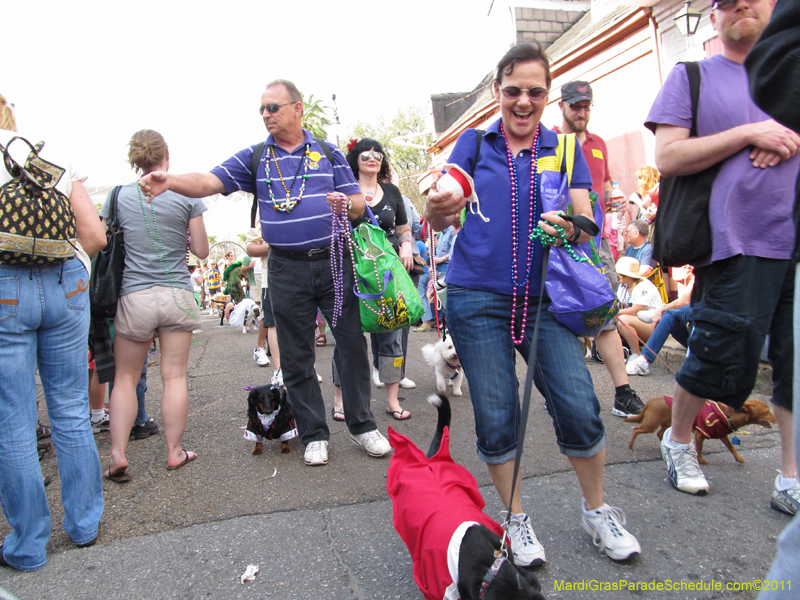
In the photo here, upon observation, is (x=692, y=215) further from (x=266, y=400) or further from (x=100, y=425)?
(x=100, y=425)

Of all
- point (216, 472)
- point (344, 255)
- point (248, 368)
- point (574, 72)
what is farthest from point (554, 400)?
point (574, 72)

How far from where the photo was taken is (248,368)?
6.90m

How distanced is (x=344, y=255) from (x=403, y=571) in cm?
188

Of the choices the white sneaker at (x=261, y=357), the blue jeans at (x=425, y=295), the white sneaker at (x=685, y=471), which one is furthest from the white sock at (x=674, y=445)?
the blue jeans at (x=425, y=295)

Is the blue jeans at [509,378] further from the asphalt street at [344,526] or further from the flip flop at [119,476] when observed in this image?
the flip flop at [119,476]

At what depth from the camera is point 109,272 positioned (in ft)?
10.8

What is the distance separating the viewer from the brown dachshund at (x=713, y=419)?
293 cm

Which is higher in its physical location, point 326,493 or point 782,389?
point 782,389

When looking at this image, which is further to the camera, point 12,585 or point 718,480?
point 718,480

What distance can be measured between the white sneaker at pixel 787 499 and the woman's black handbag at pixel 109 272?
366 cm

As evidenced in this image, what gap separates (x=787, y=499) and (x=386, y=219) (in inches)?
118

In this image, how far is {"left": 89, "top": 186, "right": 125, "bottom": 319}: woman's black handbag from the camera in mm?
3268

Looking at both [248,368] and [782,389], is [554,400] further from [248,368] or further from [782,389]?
[248,368]

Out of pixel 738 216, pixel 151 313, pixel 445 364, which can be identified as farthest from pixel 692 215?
pixel 151 313
